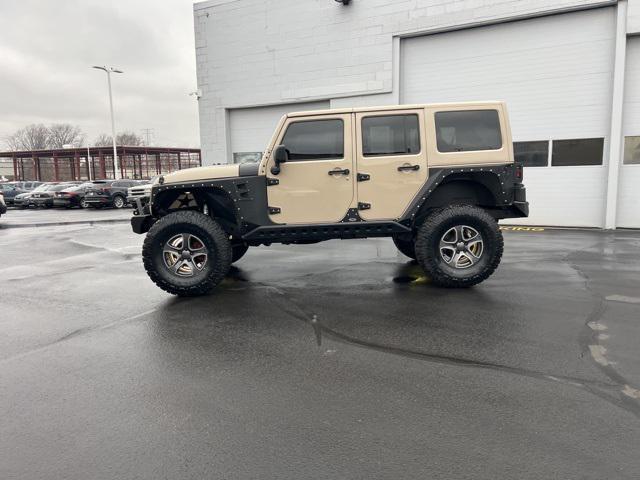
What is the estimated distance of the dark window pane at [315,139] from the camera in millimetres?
6215

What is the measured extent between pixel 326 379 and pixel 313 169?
3223mm

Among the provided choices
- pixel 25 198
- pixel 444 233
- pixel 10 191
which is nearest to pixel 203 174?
pixel 444 233

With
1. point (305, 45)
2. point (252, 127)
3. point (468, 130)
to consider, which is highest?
point (305, 45)

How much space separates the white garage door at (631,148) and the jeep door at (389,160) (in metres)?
9.26

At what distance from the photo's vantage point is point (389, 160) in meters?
6.21

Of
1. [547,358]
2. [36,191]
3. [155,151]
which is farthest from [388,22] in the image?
[155,151]

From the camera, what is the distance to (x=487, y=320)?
4957 millimetres

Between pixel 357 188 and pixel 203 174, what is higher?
pixel 203 174

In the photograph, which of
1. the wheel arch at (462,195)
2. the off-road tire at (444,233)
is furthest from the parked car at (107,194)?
the off-road tire at (444,233)

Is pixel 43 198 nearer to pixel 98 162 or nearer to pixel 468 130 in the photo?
pixel 468 130

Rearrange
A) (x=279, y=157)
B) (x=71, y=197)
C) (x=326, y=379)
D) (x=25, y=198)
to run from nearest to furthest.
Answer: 1. (x=326, y=379)
2. (x=279, y=157)
3. (x=71, y=197)
4. (x=25, y=198)

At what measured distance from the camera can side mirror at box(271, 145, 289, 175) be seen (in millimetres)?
5957

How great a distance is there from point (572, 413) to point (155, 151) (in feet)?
173

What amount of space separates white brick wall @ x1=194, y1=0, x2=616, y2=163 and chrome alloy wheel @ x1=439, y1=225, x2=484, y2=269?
9.42m
